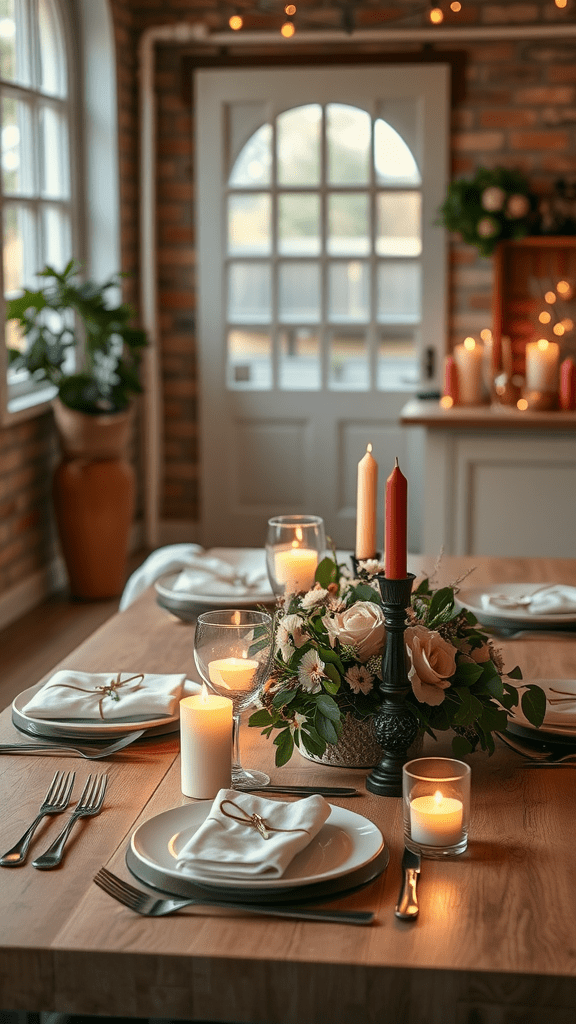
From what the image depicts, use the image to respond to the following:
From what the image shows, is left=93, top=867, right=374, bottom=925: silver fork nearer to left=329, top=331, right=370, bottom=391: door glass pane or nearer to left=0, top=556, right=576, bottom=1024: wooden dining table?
left=0, top=556, right=576, bottom=1024: wooden dining table

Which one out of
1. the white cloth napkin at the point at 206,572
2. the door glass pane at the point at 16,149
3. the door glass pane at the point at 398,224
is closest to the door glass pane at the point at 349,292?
the door glass pane at the point at 398,224

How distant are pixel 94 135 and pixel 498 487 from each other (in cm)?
255

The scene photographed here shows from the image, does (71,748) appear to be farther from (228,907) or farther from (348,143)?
(348,143)

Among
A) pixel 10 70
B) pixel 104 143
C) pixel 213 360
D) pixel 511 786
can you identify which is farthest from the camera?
pixel 213 360

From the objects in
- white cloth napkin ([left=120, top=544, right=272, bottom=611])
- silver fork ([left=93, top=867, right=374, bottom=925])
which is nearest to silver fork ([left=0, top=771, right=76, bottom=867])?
silver fork ([left=93, top=867, right=374, bottom=925])

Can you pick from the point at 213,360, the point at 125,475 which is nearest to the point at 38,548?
the point at 125,475

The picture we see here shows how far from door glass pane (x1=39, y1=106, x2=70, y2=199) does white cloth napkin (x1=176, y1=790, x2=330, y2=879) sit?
4.10m

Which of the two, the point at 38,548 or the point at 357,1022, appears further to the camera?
the point at 38,548

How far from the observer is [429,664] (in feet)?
3.94

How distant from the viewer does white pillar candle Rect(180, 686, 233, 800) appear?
1.19 metres

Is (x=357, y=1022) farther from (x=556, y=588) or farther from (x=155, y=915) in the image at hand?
(x=556, y=588)

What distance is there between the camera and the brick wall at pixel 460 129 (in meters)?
5.09

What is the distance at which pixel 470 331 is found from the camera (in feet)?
17.6

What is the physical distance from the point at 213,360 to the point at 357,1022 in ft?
15.6
